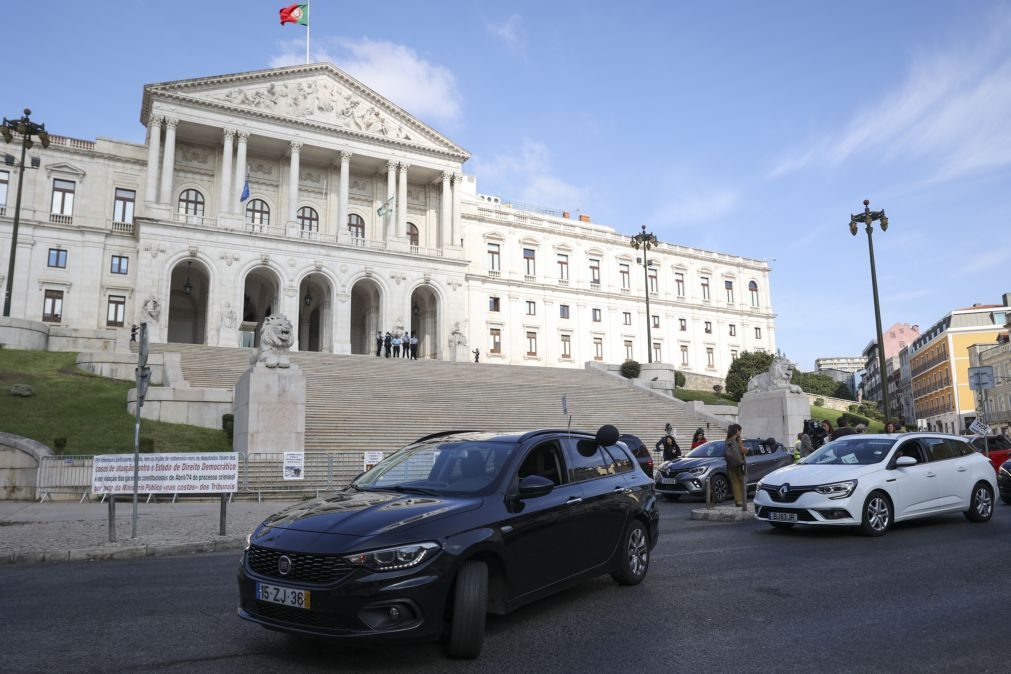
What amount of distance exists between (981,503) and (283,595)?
38.2ft

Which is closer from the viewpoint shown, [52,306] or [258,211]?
[52,306]

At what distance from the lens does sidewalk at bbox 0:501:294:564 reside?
9766 mm

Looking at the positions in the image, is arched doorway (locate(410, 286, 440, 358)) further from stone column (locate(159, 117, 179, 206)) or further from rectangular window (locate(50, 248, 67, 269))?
rectangular window (locate(50, 248, 67, 269))

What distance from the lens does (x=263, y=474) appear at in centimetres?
1777

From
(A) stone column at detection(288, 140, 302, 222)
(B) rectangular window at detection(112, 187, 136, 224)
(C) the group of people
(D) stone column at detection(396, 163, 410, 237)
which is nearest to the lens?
(C) the group of people

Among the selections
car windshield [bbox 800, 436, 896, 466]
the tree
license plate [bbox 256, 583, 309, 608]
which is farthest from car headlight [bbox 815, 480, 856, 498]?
the tree

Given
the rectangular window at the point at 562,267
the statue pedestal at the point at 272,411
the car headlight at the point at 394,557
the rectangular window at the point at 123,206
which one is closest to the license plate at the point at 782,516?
the car headlight at the point at 394,557

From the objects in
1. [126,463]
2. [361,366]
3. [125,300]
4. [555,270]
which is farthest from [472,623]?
[555,270]

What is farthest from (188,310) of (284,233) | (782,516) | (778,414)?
(782,516)

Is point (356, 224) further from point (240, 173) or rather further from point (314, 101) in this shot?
point (240, 173)

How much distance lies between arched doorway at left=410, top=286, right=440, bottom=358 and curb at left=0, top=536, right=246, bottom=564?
1613 inches

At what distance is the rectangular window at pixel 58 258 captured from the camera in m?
44.6

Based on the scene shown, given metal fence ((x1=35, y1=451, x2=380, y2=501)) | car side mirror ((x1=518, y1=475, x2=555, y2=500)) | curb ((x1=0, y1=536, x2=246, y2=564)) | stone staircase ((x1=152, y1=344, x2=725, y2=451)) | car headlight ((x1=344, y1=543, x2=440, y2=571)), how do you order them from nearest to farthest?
car headlight ((x1=344, y1=543, x2=440, y2=571))
car side mirror ((x1=518, y1=475, x2=555, y2=500))
curb ((x1=0, y1=536, x2=246, y2=564))
metal fence ((x1=35, y1=451, x2=380, y2=501))
stone staircase ((x1=152, y1=344, x2=725, y2=451))

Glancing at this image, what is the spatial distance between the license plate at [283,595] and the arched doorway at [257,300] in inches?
1713
